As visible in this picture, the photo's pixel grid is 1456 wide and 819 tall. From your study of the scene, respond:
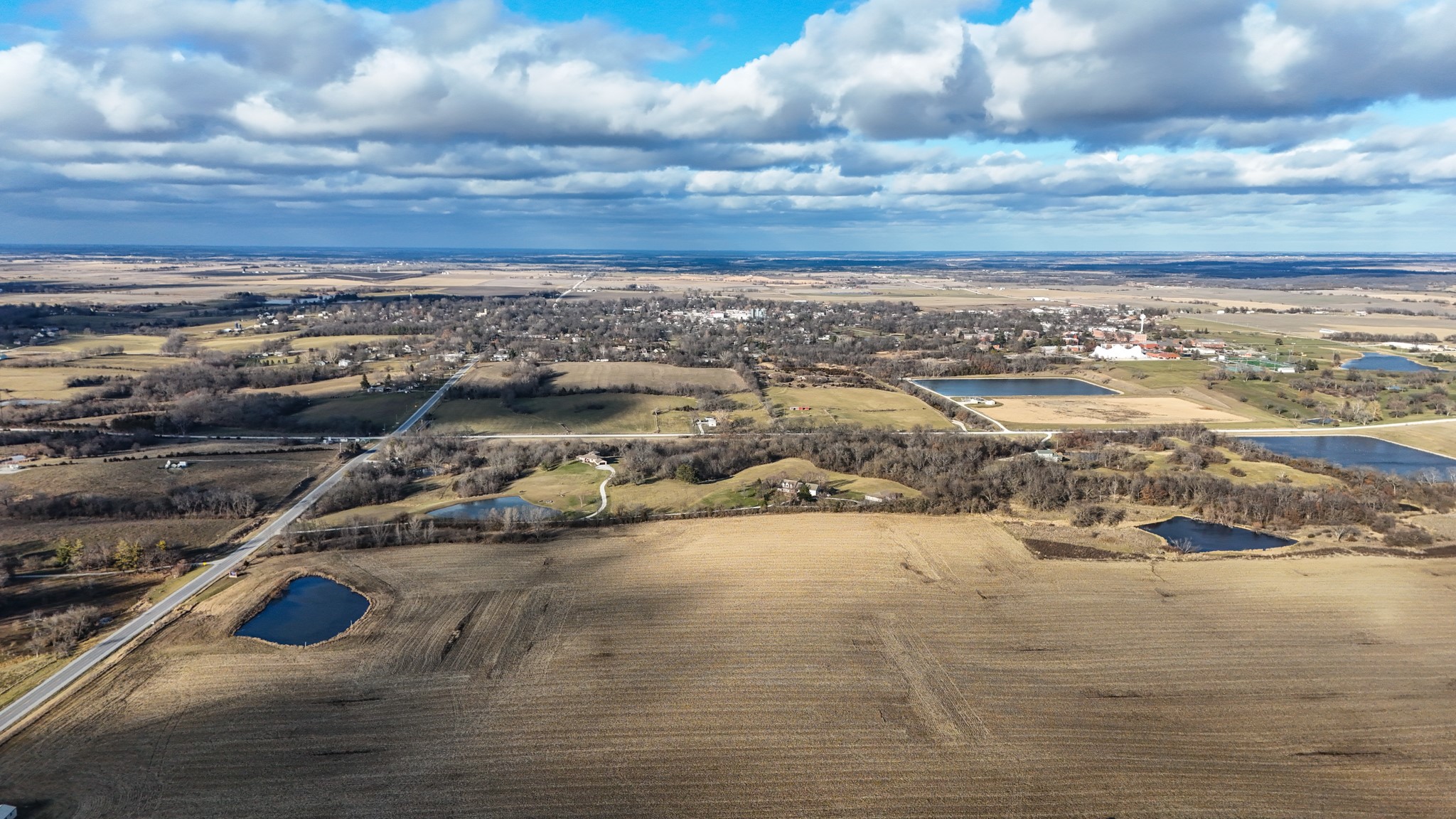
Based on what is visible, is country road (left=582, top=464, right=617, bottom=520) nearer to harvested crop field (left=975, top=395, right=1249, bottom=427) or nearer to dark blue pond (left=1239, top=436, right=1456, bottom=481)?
harvested crop field (left=975, top=395, right=1249, bottom=427)

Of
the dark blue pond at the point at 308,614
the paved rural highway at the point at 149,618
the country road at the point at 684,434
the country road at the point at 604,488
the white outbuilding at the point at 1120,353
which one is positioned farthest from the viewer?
the white outbuilding at the point at 1120,353

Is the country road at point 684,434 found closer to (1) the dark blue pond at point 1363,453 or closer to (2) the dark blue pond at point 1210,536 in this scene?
(1) the dark blue pond at point 1363,453

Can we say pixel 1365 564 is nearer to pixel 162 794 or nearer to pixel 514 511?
pixel 514 511

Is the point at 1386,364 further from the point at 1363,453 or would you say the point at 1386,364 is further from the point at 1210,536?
the point at 1210,536

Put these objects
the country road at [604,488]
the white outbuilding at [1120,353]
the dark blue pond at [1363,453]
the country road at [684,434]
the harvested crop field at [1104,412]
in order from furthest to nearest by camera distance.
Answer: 1. the white outbuilding at [1120,353]
2. the harvested crop field at [1104,412]
3. the country road at [684,434]
4. the dark blue pond at [1363,453]
5. the country road at [604,488]

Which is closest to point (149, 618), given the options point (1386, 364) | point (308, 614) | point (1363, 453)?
point (308, 614)

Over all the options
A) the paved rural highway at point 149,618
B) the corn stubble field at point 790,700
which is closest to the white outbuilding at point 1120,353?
the corn stubble field at point 790,700
